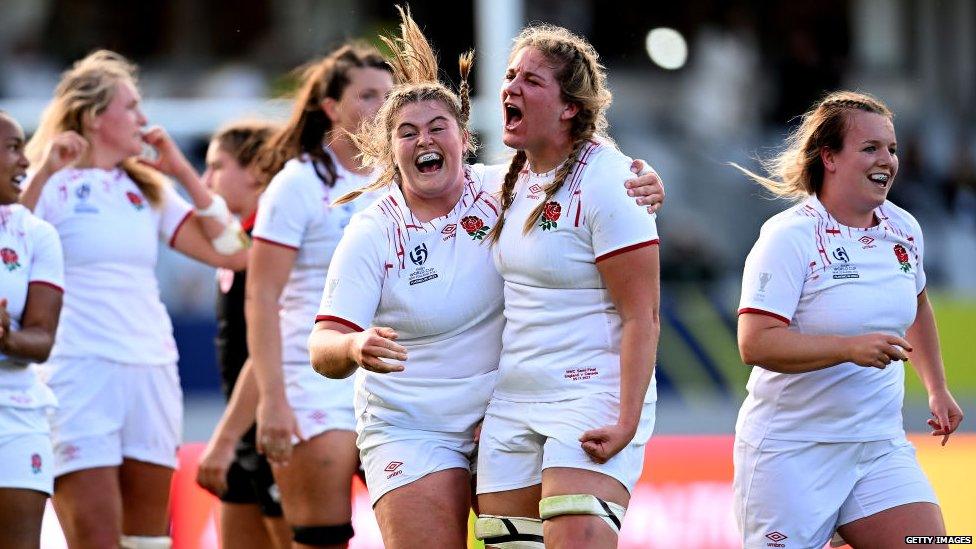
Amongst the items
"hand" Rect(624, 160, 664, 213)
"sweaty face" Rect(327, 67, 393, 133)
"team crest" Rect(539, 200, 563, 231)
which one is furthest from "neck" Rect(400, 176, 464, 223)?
"sweaty face" Rect(327, 67, 393, 133)

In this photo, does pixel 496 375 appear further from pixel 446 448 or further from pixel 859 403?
pixel 859 403

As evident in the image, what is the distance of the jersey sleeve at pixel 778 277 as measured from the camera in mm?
4582

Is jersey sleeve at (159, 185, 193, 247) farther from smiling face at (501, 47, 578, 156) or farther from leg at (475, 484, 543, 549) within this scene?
leg at (475, 484, 543, 549)

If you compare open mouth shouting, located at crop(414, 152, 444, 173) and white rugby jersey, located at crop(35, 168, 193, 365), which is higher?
open mouth shouting, located at crop(414, 152, 444, 173)

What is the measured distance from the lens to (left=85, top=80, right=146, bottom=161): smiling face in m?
5.82

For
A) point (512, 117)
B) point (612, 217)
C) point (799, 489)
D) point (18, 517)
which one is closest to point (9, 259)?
point (18, 517)

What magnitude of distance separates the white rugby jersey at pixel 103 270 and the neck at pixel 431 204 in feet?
5.66

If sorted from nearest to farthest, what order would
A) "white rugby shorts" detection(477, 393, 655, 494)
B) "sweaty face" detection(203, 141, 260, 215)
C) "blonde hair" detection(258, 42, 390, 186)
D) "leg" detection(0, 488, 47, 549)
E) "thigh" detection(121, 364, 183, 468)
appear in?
"white rugby shorts" detection(477, 393, 655, 494)
"leg" detection(0, 488, 47, 549)
"blonde hair" detection(258, 42, 390, 186)
"thigh" detection(121, 364, 183, 468)
"sweaty face" detection(203, 141, 260, 215)

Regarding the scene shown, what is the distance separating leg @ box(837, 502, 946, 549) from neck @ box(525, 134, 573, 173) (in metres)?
1.46

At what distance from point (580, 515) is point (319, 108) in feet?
7.44

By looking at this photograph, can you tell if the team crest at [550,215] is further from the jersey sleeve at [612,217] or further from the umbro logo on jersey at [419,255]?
the umbro logo on jersey at [419,255]

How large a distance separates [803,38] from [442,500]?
11338 mm

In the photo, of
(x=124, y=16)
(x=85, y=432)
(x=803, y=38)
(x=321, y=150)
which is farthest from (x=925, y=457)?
(x=124, y=16)

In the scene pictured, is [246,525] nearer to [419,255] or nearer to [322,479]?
[322,479]
